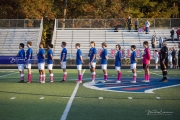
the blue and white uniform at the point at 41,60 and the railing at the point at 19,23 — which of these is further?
the railing at the point at 19,23

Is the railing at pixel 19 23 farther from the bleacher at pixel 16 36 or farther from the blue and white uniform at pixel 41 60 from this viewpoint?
the blue and white uniform at pixel 41 60

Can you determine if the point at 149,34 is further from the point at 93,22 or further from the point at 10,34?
the point at 10,34

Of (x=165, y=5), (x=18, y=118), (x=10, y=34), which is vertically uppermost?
(x=165, y=5)

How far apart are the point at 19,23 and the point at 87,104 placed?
33250 mm

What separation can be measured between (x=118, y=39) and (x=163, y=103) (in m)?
33.0

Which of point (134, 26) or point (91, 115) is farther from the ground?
point (134, 26)

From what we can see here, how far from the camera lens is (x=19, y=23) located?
45.5m

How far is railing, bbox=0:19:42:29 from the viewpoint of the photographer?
45.3m

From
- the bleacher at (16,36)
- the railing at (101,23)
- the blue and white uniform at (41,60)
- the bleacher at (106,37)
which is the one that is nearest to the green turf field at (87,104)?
the blue and white uniform at (41,60)

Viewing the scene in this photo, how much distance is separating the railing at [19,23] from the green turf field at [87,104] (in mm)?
28127

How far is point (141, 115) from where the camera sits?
11398 millimetres

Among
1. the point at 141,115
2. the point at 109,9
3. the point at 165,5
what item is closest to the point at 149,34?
the point at 109,9

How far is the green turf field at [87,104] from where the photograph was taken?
36.9 feet

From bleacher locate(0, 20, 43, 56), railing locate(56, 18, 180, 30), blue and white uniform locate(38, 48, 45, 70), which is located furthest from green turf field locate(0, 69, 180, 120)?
railing locate(56, 18, 180, 30)
